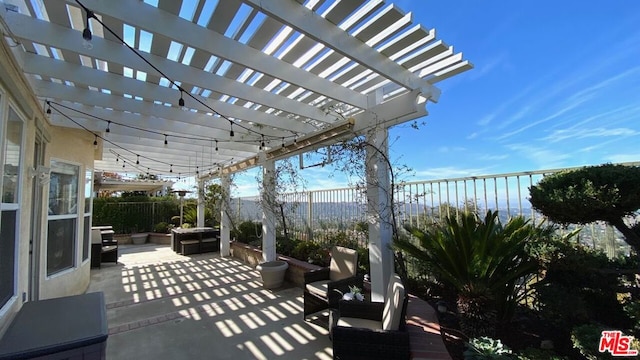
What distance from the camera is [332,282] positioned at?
3.78m

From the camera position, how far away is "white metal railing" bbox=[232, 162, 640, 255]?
3.29m

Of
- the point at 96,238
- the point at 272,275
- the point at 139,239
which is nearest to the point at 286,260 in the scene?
the point at 272,275

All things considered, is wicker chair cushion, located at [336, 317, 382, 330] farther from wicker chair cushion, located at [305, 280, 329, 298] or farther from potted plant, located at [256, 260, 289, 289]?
potted plant, located at [256, 260, 289, 289]

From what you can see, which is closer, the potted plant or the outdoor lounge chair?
the outdoor lounge chair

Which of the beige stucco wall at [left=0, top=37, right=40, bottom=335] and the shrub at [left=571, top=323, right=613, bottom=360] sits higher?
the beige stucco wall at [left=0, top=37, right=40, bottom=335]

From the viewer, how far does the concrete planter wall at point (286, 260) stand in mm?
5695

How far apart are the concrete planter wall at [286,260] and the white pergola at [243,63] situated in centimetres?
223

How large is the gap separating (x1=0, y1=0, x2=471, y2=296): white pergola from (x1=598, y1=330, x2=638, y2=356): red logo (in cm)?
203

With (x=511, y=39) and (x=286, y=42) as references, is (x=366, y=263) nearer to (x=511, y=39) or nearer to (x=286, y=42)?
(x=286, y=42)

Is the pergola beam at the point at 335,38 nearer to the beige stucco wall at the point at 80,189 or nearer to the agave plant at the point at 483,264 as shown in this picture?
the agave plant at the point at 483,264

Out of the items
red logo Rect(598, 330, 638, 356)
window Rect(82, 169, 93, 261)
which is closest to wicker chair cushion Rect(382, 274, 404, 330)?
red logo Rect(598, 330, 638, 356)

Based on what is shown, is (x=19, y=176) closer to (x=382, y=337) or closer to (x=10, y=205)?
(x=10, y=205)

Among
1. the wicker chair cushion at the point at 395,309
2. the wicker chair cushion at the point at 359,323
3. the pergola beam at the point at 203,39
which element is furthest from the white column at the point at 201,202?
the wicker chair cushion at the point at 395,309

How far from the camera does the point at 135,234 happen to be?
1241 cm
